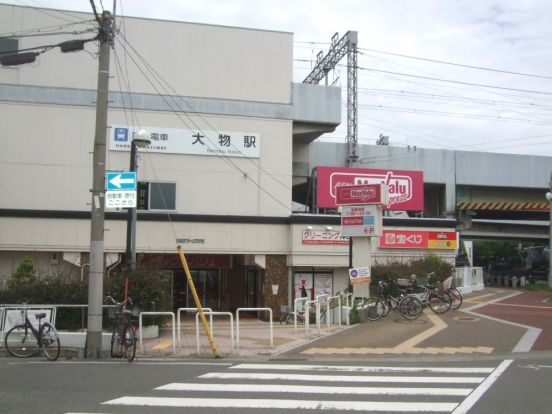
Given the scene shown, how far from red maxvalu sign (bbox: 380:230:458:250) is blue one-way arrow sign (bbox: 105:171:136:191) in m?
16.8

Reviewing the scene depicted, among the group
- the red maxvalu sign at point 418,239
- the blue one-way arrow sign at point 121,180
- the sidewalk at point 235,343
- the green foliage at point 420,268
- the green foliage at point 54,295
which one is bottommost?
the sidewalk at point 235,343

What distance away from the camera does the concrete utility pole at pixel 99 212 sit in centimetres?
1286

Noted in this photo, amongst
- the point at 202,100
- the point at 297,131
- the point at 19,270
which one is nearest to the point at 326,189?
the point at 297,131

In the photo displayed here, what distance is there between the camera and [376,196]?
62.1 ft

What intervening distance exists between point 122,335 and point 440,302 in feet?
35.3

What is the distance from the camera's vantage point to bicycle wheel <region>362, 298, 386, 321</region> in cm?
1769

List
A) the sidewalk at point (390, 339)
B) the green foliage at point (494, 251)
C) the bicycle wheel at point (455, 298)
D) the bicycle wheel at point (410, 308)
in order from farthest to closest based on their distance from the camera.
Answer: the green foliage at point (494, 251), the bicycle wheel at point (455, 298), the bicycle wheel at point (410, 308), the sidewalk at point (390, 339)

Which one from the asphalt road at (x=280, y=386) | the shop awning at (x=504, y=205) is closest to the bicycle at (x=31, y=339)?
the asphalt road at (x=280, y=386)

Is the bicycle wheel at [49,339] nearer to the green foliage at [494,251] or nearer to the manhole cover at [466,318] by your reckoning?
the manhole cover at [466,318]

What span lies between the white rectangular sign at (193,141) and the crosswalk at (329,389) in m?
16.9

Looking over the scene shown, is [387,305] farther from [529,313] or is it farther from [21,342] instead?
[21,342]

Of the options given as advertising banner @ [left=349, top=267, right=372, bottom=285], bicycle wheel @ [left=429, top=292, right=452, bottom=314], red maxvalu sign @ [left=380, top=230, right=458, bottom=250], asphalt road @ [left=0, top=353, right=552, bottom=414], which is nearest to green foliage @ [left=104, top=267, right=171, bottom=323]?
asphalt road @ [left=0, top=353, right=552, bottom=414]

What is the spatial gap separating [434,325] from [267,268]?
1204cm

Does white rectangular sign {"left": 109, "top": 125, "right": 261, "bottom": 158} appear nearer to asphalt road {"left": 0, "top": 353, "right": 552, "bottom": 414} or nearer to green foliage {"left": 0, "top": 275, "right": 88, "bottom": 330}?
green foliage {"left": 0, "top": 275, "right": 88, "bottom": 330}
